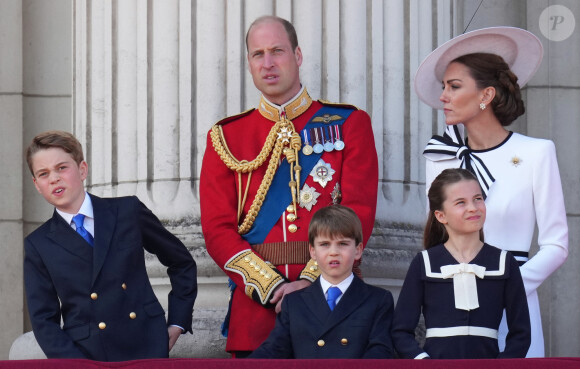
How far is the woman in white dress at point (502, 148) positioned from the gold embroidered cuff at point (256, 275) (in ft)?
2.61

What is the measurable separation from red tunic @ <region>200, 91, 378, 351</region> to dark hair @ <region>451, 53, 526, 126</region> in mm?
506

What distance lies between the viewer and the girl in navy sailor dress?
5.05 metres

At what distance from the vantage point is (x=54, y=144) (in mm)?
5375

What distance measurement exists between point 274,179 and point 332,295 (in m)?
0.72

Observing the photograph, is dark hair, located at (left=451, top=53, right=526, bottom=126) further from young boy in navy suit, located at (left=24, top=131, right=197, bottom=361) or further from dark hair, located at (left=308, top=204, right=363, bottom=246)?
young boy in navy suit, located at (left=24, top=131, right=197, bottom=361)

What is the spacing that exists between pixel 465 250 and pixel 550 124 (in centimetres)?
346

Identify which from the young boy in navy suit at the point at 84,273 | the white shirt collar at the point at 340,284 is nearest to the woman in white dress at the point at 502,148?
the white shirt collar at the point at 340,284

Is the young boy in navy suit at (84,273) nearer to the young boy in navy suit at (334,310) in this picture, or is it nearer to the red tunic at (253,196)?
the red tunic at (253,196)

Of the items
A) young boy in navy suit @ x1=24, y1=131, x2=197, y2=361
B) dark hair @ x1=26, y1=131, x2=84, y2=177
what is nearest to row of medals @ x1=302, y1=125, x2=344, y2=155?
young boy in navy suit @ x1=24, y1=131, x2=197, y2=361

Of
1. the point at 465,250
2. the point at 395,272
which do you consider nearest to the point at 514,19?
the point at 395,272

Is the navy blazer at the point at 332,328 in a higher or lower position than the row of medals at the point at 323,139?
lower

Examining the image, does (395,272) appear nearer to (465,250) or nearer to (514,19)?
(465,250)

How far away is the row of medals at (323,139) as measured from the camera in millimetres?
5793

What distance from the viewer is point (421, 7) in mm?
7152
